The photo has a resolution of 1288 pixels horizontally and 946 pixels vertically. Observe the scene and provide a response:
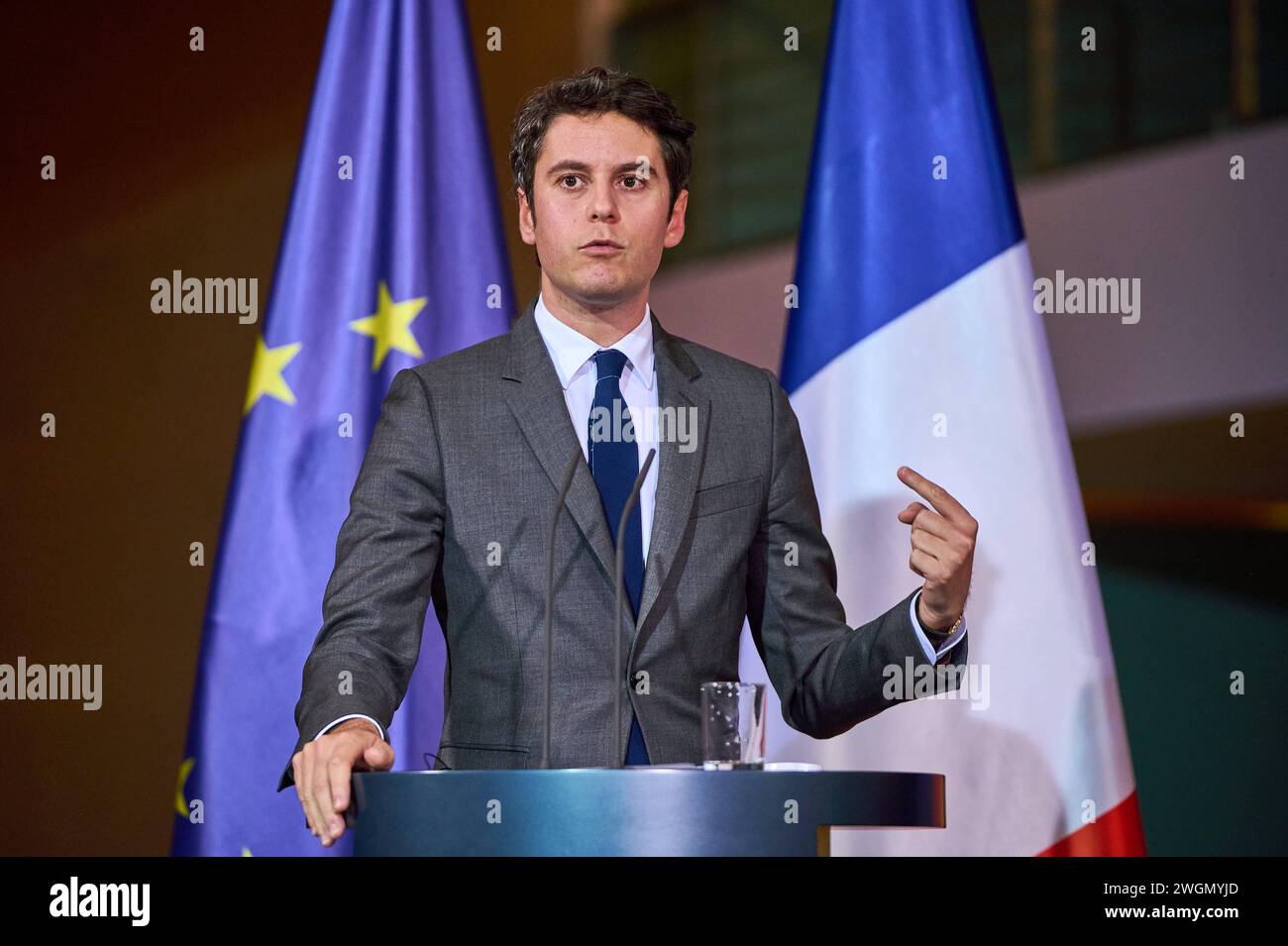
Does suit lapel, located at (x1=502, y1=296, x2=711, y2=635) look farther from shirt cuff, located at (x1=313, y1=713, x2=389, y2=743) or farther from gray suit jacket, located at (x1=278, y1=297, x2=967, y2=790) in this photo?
shirt cuff, located at (x1=313, y1=713, x2=389, y2=743)

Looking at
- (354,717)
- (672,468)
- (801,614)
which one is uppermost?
(672,468)

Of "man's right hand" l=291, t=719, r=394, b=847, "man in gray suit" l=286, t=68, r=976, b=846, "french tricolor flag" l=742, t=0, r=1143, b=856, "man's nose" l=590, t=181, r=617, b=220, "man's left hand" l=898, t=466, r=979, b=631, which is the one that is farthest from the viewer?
"french tricolor flag" l=742, t=0, r=1143, b=856

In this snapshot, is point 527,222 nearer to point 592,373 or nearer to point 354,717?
point 592,373

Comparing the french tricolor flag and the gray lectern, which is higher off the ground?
the french tricolor flag

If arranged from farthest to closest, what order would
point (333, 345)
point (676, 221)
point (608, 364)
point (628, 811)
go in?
point (333, 345)
point (676, 221)
point (608, 364)
point (628, 811)

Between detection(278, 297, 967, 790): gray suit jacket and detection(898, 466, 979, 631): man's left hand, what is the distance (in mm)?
48

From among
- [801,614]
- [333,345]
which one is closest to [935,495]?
[801,614]

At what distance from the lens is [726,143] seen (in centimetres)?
618

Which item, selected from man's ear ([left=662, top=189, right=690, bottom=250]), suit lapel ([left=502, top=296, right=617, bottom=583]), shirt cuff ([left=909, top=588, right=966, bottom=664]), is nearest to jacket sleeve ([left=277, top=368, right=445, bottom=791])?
suit lapel ([left=502, top=296, right=617, bottom=583])

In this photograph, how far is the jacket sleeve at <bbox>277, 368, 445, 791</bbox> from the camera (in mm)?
2154

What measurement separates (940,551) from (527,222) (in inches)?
38.6

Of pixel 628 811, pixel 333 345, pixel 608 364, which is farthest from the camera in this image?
pixel 333 345

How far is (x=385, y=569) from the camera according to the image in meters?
2.33
